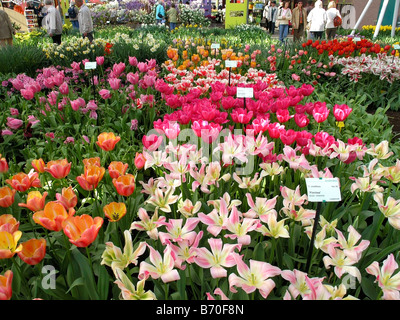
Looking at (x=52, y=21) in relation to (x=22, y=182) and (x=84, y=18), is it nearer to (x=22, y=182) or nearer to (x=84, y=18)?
(x=84, y=18)

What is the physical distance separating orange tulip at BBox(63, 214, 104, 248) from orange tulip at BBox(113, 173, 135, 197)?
0.74ft

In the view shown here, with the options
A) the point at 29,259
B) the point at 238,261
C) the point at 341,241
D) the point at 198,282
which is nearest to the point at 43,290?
the point at 29,259

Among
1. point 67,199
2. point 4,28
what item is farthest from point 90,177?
point 4,28

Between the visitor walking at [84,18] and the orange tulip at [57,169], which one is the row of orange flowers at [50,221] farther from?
the visitor walking at [84,18]

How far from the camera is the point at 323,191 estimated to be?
1.04 meters

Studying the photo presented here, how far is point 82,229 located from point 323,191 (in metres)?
0.76

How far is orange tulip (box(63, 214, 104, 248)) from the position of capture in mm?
930

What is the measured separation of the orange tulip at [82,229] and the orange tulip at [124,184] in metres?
0.22

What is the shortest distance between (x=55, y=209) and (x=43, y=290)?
32 centimetres

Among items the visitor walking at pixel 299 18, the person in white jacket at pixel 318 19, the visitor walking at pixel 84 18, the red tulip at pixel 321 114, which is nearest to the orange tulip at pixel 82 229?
the red tulip at pixel 321 114

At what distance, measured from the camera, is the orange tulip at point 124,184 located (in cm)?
120

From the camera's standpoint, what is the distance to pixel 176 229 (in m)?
1.04

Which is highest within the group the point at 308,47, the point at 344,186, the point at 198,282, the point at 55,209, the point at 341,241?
the point at 308,47
